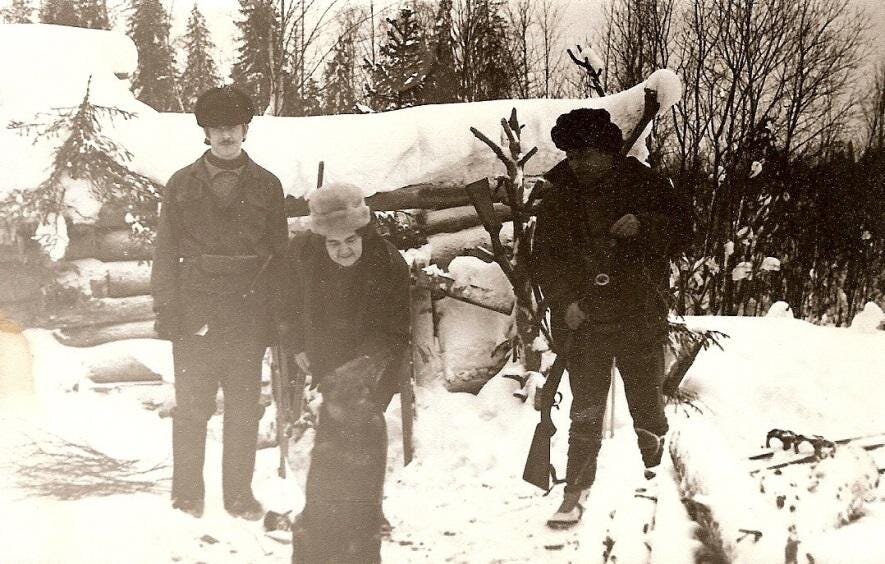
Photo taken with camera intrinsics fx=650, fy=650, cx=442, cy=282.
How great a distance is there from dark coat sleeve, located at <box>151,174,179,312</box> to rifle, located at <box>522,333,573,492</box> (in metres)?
1.38

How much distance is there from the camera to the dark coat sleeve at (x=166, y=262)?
226 cm

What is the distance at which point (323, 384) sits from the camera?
7.52ft

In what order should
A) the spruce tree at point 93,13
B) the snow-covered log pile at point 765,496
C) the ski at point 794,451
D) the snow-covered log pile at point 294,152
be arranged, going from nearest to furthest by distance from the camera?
the snow-covered log pile at point 765,496 → the snow-covered log pile at point 294,152 → the ski at point 794,451 → the spruce tree at point 93,13

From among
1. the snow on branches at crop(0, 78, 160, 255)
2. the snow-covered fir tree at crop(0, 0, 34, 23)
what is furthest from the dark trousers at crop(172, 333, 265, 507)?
the snow-covered fir tree at crop(0, 0, 34, 23)

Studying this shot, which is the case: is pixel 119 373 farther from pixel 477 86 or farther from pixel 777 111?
pixel 777 111

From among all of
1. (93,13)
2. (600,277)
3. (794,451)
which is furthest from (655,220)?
(93,13)

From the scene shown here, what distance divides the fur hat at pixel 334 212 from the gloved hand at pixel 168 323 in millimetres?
568

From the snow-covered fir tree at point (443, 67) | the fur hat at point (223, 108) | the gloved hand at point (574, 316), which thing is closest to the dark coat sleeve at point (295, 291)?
the fur hat at point (223, 108)

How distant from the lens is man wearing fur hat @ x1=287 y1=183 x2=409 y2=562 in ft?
7.50

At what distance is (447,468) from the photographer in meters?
2.39

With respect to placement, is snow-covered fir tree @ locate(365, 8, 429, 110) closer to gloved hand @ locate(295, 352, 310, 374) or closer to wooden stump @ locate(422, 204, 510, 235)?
wooden stump @ locate(422, 204, 510, 235)

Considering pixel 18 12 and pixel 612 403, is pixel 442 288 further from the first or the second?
pixel 18 12

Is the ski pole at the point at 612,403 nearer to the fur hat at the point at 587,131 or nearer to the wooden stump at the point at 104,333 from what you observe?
the fur hat at the point at 587,131

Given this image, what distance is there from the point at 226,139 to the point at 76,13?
0.92 meters
